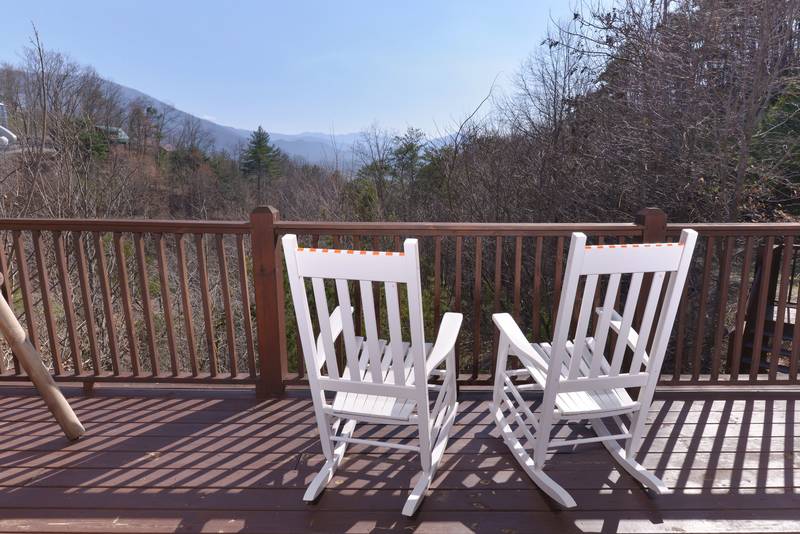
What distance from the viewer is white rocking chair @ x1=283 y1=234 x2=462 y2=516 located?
176cm

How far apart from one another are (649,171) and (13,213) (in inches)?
425

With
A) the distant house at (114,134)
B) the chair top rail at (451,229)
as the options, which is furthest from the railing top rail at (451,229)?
A: the distant house at (114,134)

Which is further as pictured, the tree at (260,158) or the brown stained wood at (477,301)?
the tree at (260,158)

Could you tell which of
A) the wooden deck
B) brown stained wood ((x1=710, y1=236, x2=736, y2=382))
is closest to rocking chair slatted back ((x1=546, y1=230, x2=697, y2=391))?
the wooden deck

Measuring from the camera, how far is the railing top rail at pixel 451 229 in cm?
267

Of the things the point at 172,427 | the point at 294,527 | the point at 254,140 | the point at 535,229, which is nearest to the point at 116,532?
the point at 294,527

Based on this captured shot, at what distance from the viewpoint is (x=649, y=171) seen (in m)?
7.39

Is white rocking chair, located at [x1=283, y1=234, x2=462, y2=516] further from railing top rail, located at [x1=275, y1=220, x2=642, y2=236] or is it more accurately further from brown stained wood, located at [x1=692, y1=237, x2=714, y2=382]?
brown stained wood, located at [x1=692, y1=237, x2=714, y2=382]

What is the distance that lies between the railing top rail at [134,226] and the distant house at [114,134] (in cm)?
1516

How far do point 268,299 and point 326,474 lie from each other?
1.03 meters

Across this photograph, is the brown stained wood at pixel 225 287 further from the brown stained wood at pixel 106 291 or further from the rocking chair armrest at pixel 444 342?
the rocking chair armrest at pixel 444 342

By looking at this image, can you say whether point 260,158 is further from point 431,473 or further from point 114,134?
point 431,473

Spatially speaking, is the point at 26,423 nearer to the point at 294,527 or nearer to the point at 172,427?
the point at 172,427

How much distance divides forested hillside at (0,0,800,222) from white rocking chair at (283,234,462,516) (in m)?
6.28
